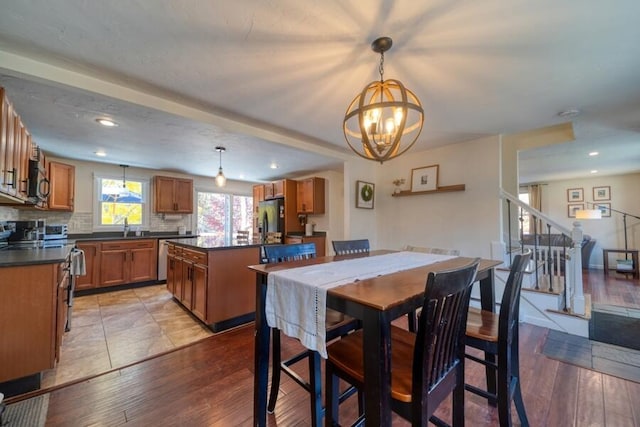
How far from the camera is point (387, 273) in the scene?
1468 millimetres

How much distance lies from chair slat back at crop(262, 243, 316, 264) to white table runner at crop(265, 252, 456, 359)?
34 centimetres

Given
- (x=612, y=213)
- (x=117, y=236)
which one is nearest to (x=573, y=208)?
(x=612, y=213)

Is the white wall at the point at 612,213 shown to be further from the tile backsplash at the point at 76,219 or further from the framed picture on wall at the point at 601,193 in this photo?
the tile backsplash at the point at 76,219

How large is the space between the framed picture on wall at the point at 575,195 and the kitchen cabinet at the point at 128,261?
30.9 feet

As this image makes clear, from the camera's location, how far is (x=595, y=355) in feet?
7.31

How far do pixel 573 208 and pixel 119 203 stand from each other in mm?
10134

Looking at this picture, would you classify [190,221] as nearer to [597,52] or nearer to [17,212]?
[17,212]

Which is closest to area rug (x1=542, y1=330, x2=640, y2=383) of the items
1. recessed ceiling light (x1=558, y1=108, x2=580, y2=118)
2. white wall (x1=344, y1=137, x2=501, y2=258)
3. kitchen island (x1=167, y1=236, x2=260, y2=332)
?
white wall (x1=344, y1=137, x2=501, y2=258)

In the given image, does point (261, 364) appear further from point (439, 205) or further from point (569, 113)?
point (569, 113)

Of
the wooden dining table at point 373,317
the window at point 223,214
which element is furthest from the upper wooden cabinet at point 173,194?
the wooden dining table at point 373,317

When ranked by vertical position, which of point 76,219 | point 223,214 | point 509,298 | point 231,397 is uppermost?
point 223,214

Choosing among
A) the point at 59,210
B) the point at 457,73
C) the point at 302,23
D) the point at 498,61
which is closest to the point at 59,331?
the point at 302,23

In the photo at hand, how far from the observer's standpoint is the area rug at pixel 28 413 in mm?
1491

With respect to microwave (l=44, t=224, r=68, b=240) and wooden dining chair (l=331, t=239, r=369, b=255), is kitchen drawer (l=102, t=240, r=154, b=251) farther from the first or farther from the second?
wooden dining chair (l=331, t=239, r=369, b=255)
